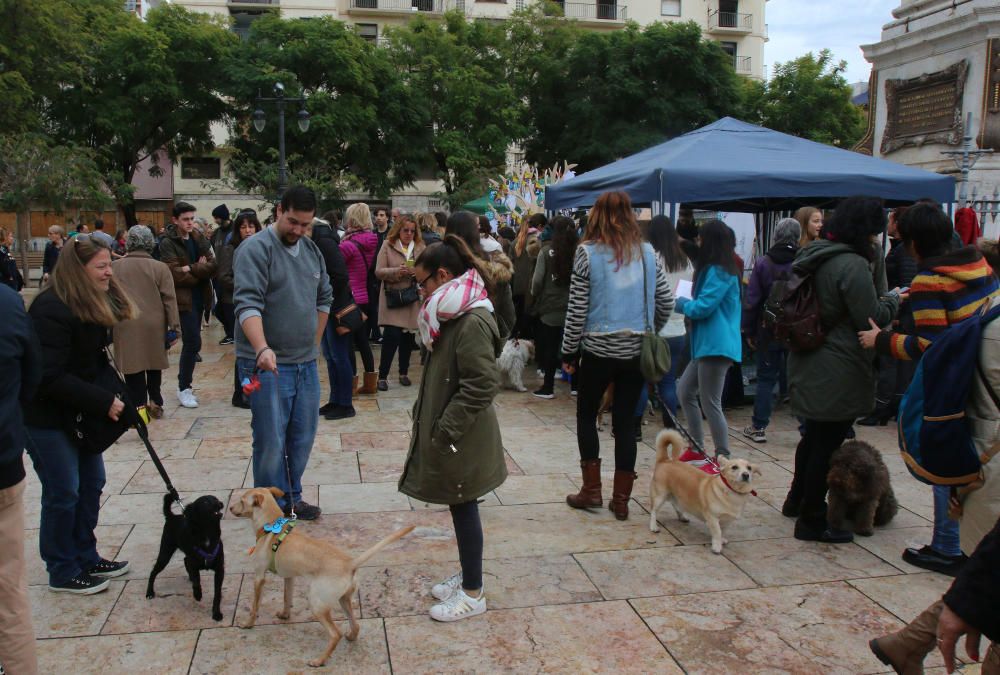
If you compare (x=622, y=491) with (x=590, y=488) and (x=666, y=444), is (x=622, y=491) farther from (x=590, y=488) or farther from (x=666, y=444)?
(x=666, y=444)

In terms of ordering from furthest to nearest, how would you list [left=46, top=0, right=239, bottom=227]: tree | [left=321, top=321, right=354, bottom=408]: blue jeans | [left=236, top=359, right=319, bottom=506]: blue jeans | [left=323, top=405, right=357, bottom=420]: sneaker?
[left=46, top=0, right=239, bottom=227]: tree, [left=323, top=405, right=357, bottom=420]: sneaker, [left=321, top=321, right=354, bottom=408]: blue jeans, [left=236, top=359, right=319, bottom=506]: blue jeans

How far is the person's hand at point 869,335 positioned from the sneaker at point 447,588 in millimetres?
2421

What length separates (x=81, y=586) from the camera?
376 centimetres

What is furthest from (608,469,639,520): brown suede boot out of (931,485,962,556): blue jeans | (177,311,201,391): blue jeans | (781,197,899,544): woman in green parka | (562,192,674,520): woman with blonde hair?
(177,311,201,391): blue jeans

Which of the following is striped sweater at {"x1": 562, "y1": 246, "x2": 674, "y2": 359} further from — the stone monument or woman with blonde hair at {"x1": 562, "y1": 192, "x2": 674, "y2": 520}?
the stone monument

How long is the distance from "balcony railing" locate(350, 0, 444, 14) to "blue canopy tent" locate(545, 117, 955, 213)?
36841 millimetres

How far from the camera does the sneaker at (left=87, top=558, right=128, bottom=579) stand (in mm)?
3908

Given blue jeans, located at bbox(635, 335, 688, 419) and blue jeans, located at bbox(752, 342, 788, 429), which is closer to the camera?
blue jeans, located at bbox(635, 335, 688, 419)

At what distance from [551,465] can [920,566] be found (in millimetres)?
2573

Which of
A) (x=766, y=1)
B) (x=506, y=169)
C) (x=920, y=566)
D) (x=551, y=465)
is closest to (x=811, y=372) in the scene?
(x=920, y=566)

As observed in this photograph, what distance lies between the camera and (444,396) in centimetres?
336

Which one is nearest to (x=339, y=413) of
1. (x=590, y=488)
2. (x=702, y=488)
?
(x=590, y=488)

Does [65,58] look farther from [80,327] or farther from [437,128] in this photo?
[80,327]

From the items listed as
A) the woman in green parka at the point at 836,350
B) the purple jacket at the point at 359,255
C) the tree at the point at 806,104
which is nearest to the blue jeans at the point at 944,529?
the woman in green parka at the point at 836,350
